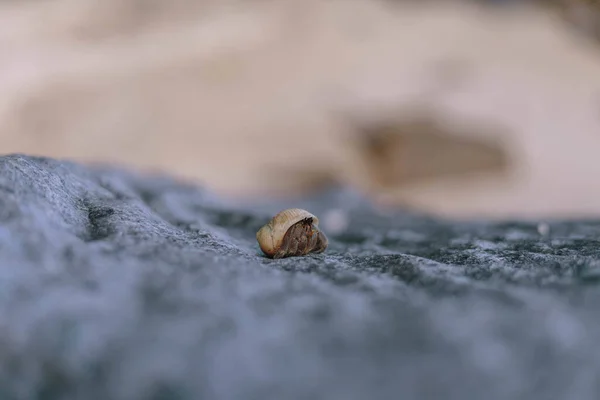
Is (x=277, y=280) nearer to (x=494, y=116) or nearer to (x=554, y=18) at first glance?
(x=494, y=116)

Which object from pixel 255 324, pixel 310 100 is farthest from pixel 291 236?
pixel 310 100

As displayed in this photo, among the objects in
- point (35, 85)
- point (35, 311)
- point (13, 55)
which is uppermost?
point (13, 55)

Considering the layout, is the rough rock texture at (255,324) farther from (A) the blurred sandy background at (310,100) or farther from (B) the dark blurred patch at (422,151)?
(B) the dark blurred patch at (422,151)

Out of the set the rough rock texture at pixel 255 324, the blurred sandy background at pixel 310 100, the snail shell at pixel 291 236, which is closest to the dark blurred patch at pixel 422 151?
the blurred sandy background at pixel 310 100

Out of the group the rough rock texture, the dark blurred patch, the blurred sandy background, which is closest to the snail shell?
Result: the rough rock texture

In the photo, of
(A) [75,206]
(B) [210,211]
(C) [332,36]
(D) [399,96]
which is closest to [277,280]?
(A) [75,206]

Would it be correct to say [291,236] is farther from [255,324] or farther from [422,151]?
[422,151]
